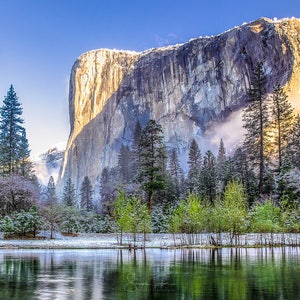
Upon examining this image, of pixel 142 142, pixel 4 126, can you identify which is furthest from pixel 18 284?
pixel 4 126

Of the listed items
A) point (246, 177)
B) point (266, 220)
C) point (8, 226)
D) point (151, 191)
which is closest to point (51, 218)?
point (8, 226)

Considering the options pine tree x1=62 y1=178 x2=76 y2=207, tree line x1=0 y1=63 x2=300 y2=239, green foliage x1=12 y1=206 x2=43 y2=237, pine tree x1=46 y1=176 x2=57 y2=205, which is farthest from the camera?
pine tree x1=62 y1=178 x2=76 y2=207

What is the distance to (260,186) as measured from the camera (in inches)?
2188

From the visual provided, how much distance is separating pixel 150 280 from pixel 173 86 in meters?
132

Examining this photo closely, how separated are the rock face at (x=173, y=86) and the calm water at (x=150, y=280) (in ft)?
325

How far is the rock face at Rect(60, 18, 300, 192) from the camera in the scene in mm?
121375

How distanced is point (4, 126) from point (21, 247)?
30748 millimetres

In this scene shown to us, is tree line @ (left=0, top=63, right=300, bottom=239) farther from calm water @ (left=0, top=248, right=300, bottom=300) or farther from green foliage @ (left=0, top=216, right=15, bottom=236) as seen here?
calm water @ (left=0, top=248, right=300, bottom=300)

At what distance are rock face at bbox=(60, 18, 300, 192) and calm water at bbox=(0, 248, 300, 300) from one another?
99168 millimetres

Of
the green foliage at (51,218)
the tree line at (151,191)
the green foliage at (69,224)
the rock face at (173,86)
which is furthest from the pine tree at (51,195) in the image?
the rock face at (173,86)

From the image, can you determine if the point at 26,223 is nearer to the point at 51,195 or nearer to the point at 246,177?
the point at 246,177

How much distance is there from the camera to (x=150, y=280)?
16.2 meters

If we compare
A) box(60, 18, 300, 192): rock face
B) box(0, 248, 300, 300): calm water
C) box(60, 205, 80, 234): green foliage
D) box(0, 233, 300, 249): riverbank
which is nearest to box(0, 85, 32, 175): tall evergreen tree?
box(60, 205, 80, 234): green foliage

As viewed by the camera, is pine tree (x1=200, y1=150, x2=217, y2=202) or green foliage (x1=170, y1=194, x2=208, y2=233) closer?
green foliage (x1=170, y1=194, x2=208, y2=233)
